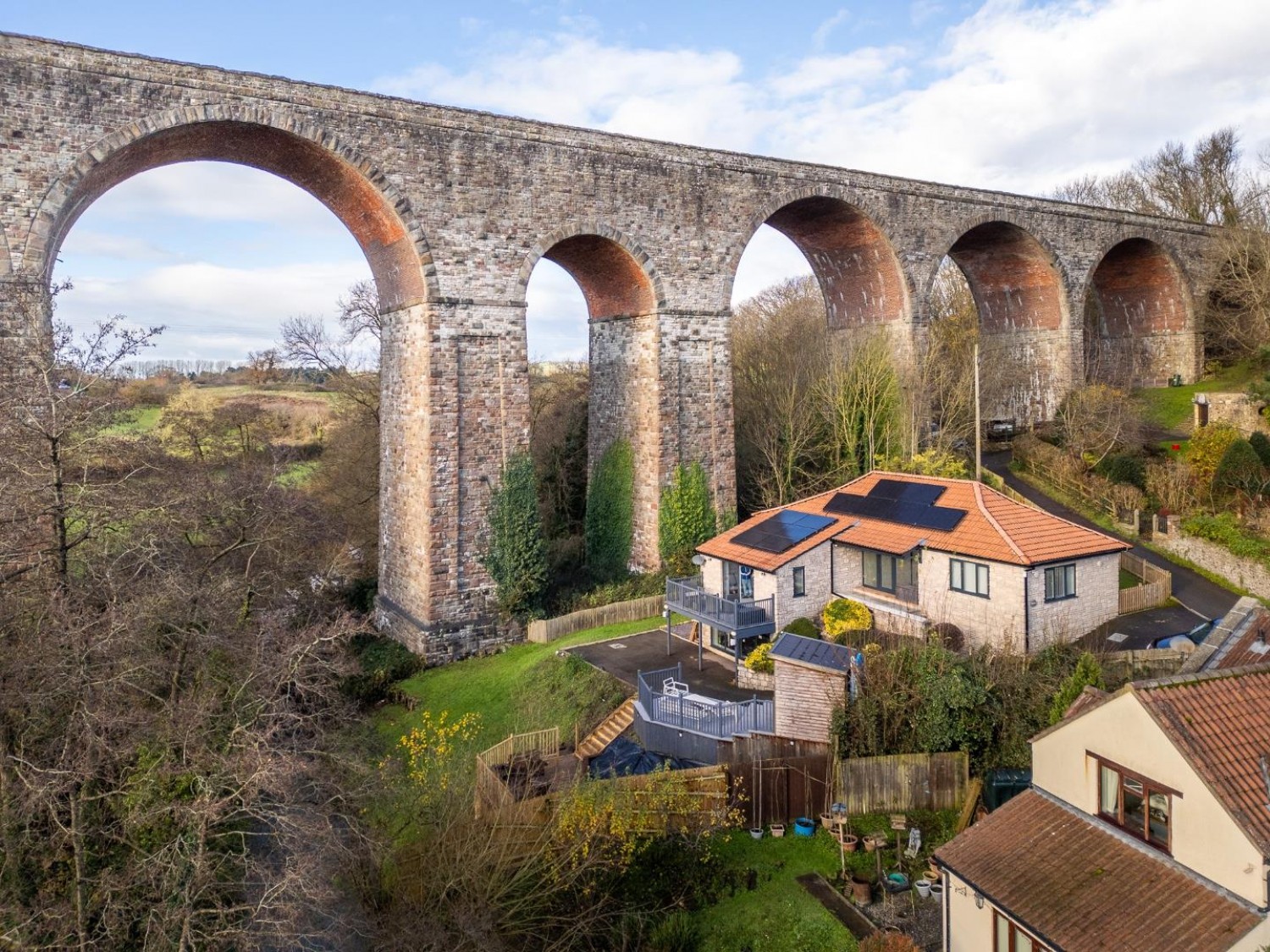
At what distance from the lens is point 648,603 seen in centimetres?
1995

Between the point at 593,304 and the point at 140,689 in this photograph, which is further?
the point at 593,304

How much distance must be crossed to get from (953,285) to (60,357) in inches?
1374

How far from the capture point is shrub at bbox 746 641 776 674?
15.2 m

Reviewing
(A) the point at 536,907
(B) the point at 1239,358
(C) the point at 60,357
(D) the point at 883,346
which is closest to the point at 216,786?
(A) the point at 536,907

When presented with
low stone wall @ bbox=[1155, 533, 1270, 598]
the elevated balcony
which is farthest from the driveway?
the elevated balcony

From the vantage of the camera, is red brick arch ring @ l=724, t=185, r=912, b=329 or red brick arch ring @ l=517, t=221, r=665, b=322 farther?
red brick arch ring @ l=724, t=185, r=912, b=329

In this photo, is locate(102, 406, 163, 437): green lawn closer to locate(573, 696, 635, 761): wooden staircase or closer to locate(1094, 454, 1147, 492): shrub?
locate(573, 696, 635, 761): wooden staircase

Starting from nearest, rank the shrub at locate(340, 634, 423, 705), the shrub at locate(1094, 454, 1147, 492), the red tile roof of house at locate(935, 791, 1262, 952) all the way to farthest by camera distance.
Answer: the red tile roof of house at locate(935, 791, 1262, 952) < the shrub at locate(340, 634, 423, 705) < the shrub at locate(1094, 454, 1147, 492)

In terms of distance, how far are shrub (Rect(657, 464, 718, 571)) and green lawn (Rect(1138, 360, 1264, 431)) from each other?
16457 mm

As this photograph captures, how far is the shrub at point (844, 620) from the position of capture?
15.7 meters

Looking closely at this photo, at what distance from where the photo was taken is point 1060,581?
15.1 metres

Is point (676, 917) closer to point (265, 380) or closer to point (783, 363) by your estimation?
point (783, 363)

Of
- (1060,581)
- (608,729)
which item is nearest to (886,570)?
(1060,581)

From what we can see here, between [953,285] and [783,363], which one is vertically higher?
[953,285]
